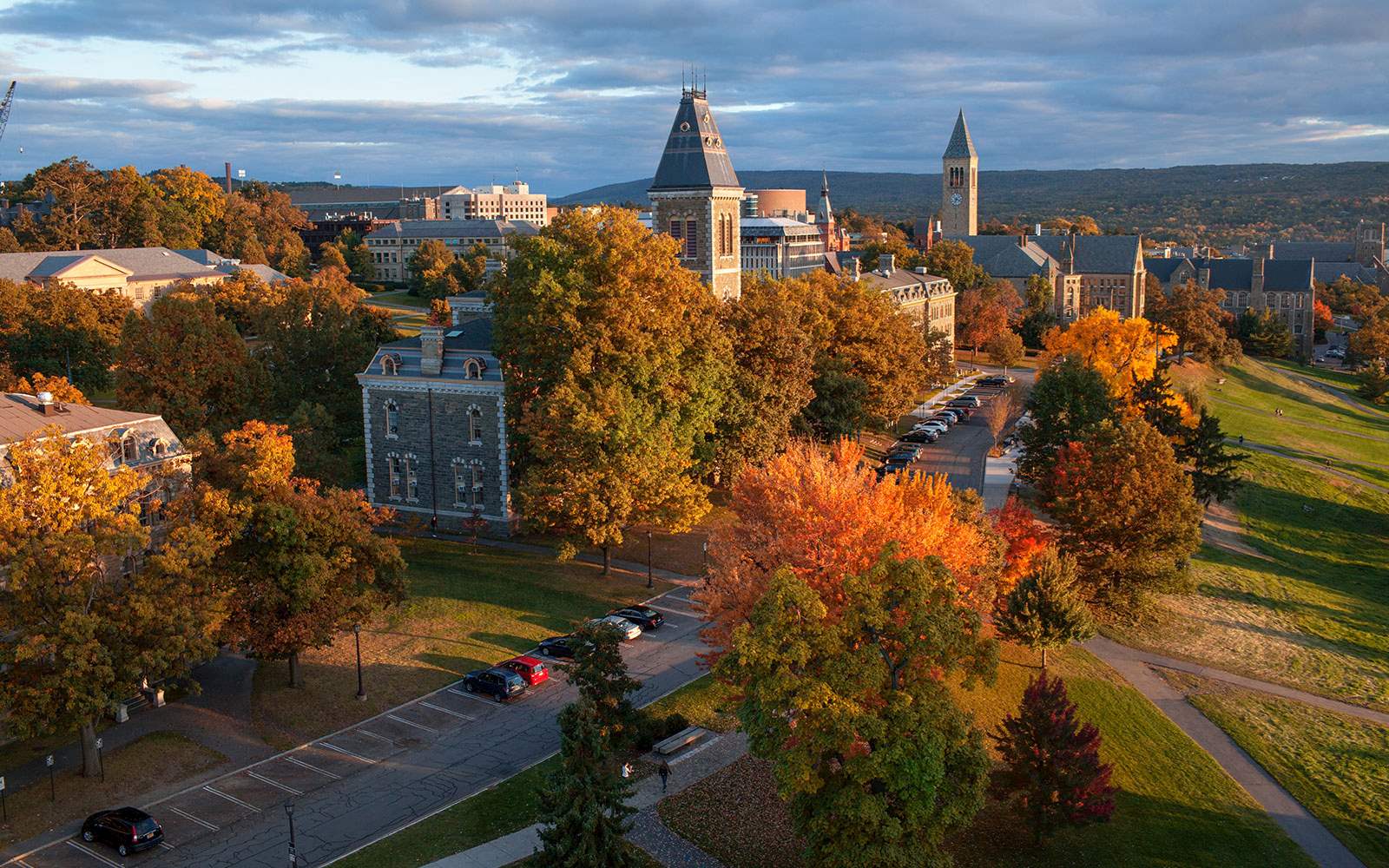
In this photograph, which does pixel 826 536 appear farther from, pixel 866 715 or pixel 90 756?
pixel 90 756

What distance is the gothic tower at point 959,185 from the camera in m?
178

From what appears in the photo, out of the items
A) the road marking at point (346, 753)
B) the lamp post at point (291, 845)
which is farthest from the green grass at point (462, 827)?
the road marking at point (346, 753)

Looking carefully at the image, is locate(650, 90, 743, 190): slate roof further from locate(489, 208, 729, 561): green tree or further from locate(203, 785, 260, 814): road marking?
locate(203, 785, 260, 814): road marking

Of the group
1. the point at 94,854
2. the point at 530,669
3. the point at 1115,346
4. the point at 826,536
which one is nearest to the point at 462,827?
the point at 94,854

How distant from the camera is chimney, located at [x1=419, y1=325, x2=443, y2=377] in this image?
53.3 m

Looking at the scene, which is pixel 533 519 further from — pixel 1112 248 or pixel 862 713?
pixel 1112 248

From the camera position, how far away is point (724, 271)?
2628 inches

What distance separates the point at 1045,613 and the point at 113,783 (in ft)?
98.9

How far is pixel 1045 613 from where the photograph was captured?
128ft

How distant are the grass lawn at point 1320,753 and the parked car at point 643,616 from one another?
20.0 meters

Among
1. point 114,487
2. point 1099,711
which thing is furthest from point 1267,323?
point 114,487

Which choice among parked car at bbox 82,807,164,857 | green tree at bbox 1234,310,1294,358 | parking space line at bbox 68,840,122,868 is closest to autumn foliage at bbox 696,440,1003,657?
parked car at bbox 82,807,164,857

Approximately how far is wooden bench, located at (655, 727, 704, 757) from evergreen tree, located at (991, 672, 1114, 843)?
967 cm

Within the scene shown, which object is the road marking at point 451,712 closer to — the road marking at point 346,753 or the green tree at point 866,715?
the road marking at point 346,753
